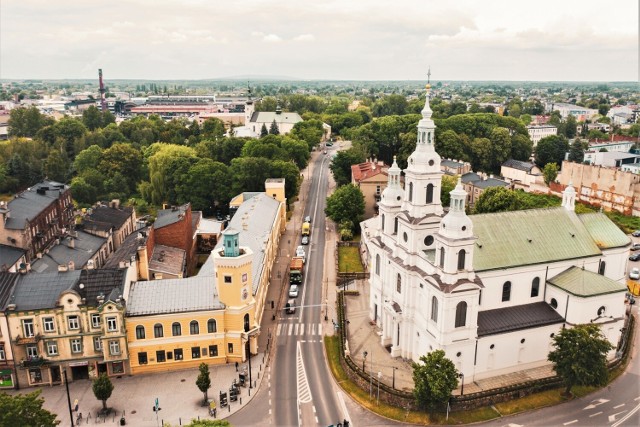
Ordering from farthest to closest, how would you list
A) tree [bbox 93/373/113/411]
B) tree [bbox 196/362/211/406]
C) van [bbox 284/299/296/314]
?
1. van [bbox 284/299/296/314]
2. tree [bbox 196/362/211/406]
3. tree [bbox 93/373/113/411]

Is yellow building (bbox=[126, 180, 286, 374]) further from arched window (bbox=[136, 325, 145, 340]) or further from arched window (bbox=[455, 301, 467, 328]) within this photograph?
arched window (bbox=[455, 301, 467, 328])

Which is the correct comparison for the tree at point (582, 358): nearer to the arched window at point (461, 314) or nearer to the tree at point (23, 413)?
the arched window at point (461, 314)

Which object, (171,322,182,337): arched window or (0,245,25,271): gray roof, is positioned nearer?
(171,322,182,337): arched window

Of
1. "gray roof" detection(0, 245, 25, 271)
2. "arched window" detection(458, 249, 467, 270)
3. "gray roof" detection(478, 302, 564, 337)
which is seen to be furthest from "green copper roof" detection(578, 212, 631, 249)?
"gray roof" detection(0, 245, 25, 271)

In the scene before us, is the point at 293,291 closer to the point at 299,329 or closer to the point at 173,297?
the point at 299,329

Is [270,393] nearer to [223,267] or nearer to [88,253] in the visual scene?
[223,267]

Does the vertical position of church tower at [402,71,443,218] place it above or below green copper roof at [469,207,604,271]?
above

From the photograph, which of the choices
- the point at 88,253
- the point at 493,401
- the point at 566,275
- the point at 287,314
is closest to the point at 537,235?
the point at 566,275
